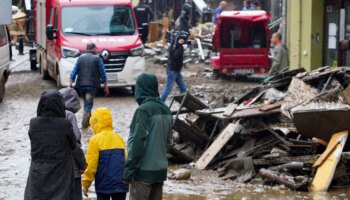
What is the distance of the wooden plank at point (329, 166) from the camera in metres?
11.4

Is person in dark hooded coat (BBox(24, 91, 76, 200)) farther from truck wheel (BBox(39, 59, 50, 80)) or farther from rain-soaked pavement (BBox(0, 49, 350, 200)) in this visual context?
truck wheel (BBox(39, 59, 50, 80))

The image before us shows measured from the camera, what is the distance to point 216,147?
43.0 ft

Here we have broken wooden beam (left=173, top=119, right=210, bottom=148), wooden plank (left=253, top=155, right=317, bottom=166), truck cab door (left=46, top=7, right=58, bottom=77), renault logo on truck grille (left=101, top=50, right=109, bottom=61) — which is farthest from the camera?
truck cab door (left=46, top=7, right=58, bottom=77)

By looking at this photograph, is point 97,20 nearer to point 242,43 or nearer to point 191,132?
point 242,43

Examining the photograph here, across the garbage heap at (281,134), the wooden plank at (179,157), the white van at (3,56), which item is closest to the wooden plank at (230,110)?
the garbage heap at (281,134)

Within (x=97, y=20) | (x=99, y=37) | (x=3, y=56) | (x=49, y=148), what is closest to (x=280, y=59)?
(x=99, y=37)

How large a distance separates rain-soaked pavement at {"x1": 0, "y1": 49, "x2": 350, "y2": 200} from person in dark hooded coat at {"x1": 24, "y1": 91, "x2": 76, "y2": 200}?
3.42m

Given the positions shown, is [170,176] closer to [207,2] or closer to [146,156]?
[146,156]

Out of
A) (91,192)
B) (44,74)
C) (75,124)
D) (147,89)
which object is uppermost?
(147,89)

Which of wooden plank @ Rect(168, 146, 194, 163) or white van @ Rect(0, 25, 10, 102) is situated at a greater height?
white van @ Rect(0, 25, 10, 102)

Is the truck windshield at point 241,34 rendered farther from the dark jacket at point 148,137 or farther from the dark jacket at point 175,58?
the dark jacket at point 148,137

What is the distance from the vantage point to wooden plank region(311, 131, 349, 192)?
37.4 feet

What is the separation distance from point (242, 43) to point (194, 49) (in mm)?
6959

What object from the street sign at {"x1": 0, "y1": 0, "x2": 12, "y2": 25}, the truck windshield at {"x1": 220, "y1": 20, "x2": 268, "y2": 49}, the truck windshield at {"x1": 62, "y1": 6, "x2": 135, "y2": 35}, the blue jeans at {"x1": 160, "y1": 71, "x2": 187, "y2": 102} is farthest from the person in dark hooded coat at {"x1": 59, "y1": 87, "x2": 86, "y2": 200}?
the truck windshield at {"x1": 220, "y1": 20, "x2": 268, "y2": 49}
